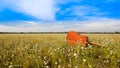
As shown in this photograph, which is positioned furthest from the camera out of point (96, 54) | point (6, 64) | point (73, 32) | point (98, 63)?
point (73, 32)

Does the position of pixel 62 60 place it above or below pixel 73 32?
below

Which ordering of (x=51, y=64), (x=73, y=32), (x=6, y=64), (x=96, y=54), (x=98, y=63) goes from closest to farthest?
(x=6, y=64), (x=51, y=64), (x=98, y=63), (x=96, y=54), (x=73, y=32)

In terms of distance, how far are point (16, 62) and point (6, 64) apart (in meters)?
0.46

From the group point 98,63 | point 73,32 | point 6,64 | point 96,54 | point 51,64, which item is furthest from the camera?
point 73,32

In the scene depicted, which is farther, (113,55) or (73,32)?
(73,32)

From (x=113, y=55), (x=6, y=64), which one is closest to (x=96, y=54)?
(x=113, y=55)

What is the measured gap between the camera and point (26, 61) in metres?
7.14

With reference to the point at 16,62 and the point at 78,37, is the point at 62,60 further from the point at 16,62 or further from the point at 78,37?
the point at 78,37

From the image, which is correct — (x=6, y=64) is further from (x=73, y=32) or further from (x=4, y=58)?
(x=73, y=32)

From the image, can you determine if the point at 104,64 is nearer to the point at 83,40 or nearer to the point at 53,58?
the point at 53,58

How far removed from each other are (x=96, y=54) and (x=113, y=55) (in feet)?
5.04

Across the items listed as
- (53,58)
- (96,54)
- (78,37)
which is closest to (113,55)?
(96,54)

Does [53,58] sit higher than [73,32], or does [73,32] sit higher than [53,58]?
[73,32]

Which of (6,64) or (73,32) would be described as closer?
(6,64)
